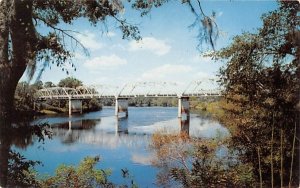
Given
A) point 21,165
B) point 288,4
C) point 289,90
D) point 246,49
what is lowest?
point 21,165

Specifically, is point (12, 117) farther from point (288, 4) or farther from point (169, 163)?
point (169, 163)

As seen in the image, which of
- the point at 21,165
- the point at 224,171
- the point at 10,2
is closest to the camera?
the point at 10,2

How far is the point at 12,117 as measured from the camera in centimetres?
402

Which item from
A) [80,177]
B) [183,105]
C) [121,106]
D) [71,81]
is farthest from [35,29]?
[121,106]

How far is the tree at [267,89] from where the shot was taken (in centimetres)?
527

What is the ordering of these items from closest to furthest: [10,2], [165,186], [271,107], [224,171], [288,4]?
[10,2], [288,4], [271,107], [224,171], [165,186]

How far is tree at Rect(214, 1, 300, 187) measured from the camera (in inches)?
207

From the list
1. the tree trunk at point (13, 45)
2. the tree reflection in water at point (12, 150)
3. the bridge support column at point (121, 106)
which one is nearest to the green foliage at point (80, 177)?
the tree reflection in water at point (12, 150)

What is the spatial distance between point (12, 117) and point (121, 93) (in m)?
24.0

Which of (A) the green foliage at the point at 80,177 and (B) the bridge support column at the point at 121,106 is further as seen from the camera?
(B) the bridge support column at the point at 121,106

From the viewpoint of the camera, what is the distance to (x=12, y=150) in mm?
3969

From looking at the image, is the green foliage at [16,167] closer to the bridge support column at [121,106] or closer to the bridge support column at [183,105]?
the bridge support column at [183,105]

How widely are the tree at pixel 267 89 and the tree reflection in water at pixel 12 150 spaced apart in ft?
10.4

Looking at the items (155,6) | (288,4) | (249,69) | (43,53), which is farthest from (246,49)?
(43,53)
